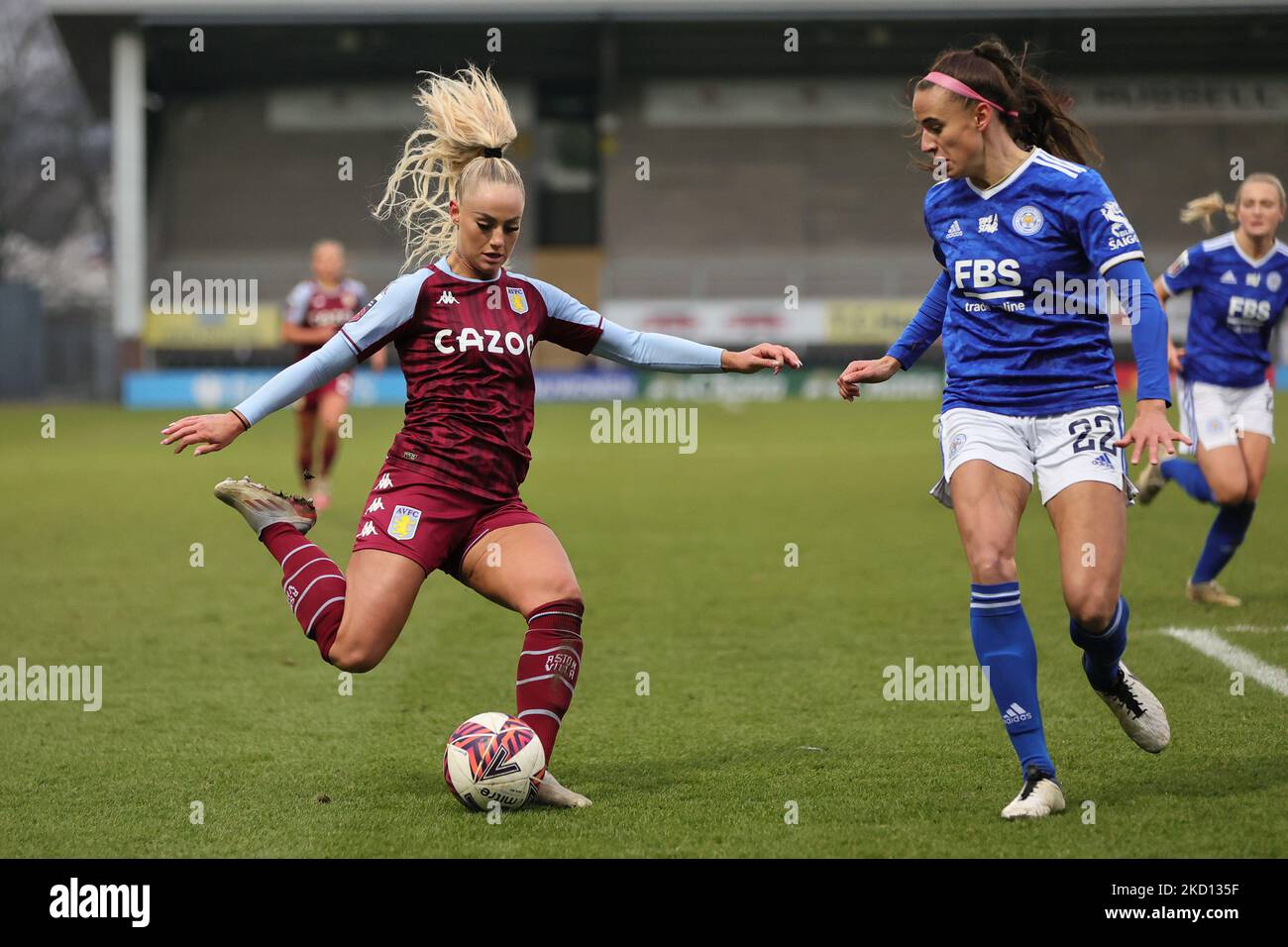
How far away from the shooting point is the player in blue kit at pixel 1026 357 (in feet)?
14.7

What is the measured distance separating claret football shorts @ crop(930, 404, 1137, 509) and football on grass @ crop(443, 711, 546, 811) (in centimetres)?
150

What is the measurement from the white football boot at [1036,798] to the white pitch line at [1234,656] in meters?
1.93

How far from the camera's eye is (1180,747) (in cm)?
515

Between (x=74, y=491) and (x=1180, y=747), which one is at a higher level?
(x=74, y=491)

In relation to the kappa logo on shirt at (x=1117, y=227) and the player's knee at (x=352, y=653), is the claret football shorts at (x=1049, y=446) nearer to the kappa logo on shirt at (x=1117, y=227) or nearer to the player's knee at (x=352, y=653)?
the kappa logo on shirt at (x=1117, y=227)

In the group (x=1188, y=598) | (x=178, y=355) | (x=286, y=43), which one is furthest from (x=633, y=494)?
(x=286, y=43)

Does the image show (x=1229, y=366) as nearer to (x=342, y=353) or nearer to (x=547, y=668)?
(x=547, y=668)

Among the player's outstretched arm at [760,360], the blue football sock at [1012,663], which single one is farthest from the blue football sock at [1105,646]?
the player's outstretched arm at [760,360]

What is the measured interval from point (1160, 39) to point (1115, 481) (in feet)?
110

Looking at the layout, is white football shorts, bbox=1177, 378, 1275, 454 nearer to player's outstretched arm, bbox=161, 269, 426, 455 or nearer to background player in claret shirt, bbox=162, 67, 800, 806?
background player in claret shirt, bbox=162, 67, 800, 806

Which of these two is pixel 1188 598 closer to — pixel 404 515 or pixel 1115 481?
pixel 1115 481

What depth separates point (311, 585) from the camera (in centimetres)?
475

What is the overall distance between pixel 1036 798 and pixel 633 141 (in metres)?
34.2

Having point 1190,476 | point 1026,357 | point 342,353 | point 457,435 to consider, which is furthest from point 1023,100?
point 1190,476
